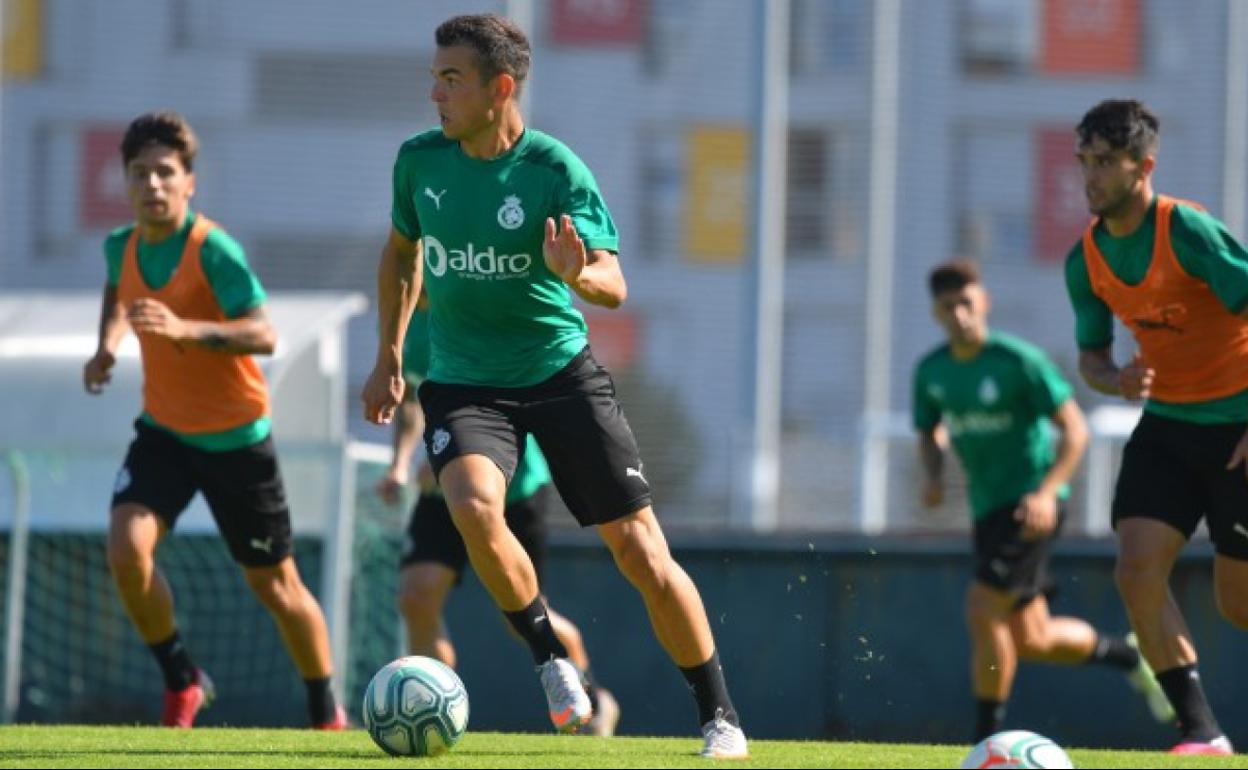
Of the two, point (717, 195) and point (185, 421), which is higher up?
point (717, 195)

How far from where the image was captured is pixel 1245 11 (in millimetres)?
17891

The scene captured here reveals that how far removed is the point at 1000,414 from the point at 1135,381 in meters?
3.89

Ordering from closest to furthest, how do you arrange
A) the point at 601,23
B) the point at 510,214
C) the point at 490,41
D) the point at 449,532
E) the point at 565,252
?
the point at 565,252 < the point at 510,214 < the point at 490,41 < the point at 449,532 < the point at 601,23

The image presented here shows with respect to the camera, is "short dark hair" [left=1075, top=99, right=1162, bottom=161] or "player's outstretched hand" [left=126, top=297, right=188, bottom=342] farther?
"player's outstretched hand" [left=126, top=297, right=188, bottom=342]

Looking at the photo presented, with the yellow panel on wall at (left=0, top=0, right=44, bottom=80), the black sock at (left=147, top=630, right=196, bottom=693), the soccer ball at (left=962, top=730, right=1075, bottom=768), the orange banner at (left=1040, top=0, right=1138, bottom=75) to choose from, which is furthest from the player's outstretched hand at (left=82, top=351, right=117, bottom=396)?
the orange banner at (left=1040, top=0, right=1138, bottom=75)

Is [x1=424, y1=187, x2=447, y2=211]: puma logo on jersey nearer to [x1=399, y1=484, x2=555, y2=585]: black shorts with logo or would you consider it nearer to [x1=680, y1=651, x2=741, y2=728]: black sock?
[x1=680, y1=651, x2=741, y2=728]: black sock

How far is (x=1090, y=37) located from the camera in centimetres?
1975

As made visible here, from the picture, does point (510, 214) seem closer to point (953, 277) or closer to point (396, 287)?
point (396, 287)

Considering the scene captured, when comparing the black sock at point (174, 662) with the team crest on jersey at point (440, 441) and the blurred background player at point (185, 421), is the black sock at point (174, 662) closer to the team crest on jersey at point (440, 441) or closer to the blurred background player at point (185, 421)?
the blurred background player at point (185, 421)

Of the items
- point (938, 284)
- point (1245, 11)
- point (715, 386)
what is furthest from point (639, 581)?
point (1245, 11)

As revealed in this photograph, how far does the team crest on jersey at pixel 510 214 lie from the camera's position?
311 inches

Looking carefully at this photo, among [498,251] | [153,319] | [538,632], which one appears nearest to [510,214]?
[498,251]

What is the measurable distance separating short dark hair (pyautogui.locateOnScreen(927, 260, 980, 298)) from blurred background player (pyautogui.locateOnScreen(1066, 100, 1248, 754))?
3.21 m

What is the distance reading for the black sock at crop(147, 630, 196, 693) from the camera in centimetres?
1002
